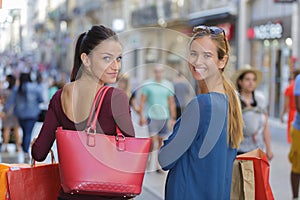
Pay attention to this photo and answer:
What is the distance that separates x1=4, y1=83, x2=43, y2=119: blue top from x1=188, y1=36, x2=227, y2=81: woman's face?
8291mm

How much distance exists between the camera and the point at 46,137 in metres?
3.50

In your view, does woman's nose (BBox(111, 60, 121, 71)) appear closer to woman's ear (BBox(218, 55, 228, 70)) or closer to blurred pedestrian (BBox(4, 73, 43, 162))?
woman's ear (BBox(218, 55, 228, 70))

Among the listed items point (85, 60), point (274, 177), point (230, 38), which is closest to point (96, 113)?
point (85, 60)

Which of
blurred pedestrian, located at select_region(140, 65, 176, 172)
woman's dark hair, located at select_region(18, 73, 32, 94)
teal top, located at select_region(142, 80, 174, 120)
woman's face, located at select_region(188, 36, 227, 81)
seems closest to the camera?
woman's face, located at select_region(188, 36, 227, 81)

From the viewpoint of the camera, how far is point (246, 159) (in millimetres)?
3982

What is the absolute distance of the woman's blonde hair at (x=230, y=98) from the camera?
3.56 metres

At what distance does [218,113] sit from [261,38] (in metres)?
21.2

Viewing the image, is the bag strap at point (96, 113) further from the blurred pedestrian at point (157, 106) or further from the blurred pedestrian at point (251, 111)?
the blurred pedestrian at point (157, 106)

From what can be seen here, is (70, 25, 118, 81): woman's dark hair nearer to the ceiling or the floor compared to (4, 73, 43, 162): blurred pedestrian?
nearer to the ceiling

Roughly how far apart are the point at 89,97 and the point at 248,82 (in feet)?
11.6

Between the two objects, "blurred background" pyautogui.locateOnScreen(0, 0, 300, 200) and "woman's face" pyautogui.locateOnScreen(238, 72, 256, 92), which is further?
"blurred background" pyautogui.locateOnScreen(0, 0, 300, 200)

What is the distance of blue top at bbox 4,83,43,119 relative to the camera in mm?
11531

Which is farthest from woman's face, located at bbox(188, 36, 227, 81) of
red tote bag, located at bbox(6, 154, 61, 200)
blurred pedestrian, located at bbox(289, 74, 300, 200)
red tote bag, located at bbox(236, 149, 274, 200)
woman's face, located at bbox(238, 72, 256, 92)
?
blurred pedestrian, located at bbox(289, 74, 300, 200)

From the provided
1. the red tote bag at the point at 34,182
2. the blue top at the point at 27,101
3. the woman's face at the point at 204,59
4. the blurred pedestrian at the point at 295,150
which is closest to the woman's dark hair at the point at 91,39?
the woman's face at the point at 204,59
